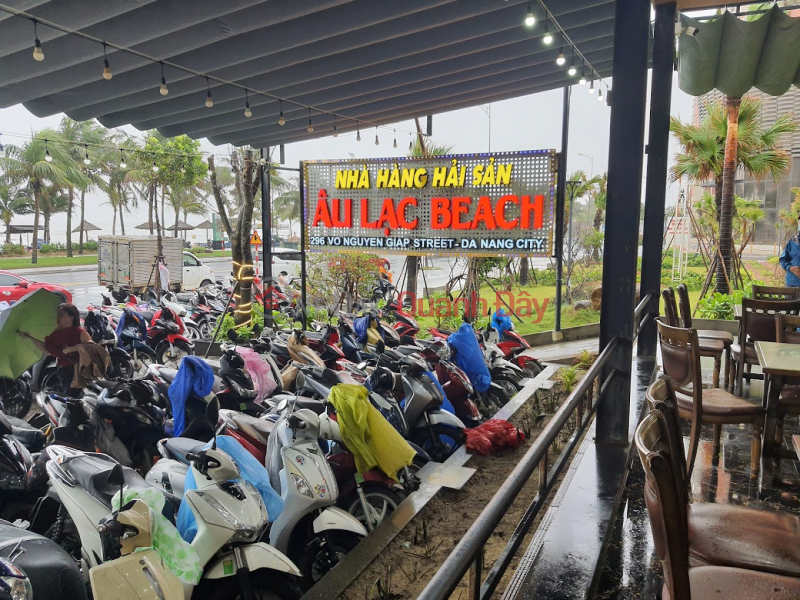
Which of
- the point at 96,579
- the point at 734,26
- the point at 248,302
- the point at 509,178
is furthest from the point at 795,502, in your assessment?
the point at 248,302

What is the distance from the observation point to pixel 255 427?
370 centimetres

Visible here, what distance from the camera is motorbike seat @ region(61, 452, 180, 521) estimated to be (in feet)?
8.52

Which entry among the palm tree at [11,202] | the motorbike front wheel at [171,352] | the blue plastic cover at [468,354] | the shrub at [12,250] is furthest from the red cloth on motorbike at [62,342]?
the shrub at [12,250]

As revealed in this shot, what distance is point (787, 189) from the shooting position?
14469mm

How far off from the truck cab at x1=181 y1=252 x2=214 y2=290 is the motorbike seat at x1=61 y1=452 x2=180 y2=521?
14456mm

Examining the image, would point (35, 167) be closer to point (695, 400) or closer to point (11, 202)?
point (11, 202)

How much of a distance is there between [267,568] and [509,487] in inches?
61.3

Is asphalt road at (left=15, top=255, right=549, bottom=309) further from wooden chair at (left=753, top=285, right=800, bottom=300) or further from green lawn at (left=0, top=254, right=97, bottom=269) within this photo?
wooden chair at (left=753, top=285, right=800, bottom=300)

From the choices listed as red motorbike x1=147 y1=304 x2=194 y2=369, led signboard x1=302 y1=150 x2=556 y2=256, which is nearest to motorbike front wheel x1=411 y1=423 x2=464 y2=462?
led signboard x1=302 y1=150 x2=556 y2=256

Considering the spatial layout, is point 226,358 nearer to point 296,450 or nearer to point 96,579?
point 296,450

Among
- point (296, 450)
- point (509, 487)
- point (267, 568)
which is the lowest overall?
point (267, 568)

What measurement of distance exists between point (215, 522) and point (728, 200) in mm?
10220

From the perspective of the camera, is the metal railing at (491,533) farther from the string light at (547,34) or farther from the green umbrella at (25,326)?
the green umbrella at (25,326)

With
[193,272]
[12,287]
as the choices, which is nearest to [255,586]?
[12,287]
